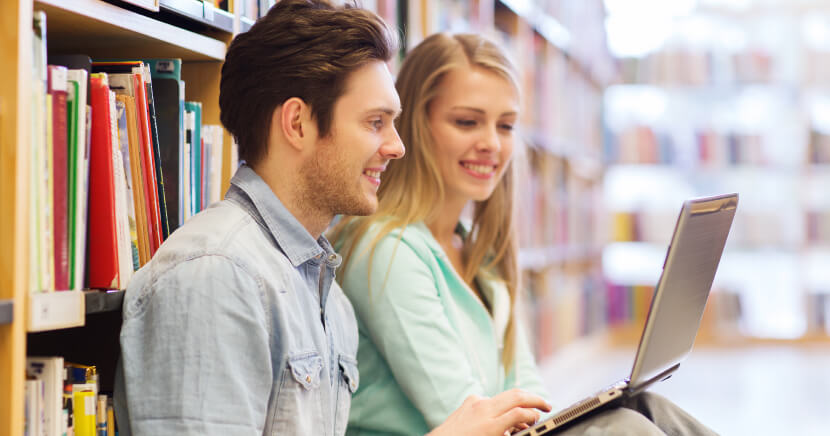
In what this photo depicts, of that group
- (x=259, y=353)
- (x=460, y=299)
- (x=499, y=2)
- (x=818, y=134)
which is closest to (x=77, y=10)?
(x=259, y=353)

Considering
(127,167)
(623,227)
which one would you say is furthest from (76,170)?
(623,227)

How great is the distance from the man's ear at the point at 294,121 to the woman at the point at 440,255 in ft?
1.26

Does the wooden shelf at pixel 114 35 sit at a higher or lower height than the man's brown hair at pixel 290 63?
higher

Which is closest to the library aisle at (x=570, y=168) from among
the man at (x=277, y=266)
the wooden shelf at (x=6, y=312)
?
the wooden shelf at (x=6, y=312)

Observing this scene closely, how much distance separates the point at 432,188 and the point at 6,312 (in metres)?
0.91

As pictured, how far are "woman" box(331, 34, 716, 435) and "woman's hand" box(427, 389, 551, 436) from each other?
0.16 meters

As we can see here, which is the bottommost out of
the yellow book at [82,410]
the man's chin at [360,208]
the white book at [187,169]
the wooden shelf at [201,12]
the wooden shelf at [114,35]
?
the yellow book at [82,410]

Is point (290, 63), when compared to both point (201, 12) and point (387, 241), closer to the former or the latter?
point (201, 12)

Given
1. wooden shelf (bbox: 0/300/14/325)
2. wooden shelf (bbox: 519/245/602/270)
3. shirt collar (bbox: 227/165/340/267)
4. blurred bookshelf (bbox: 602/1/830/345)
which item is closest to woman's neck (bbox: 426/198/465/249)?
shirt collar (bbox: 227/165/340/267)

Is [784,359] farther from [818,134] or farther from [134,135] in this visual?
[134,135]

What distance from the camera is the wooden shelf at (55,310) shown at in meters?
0.88

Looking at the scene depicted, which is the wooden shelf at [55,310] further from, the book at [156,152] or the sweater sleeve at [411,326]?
the sweater sleeve at [411,326]

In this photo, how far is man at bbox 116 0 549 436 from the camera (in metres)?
0.91

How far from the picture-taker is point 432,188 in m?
1.62
